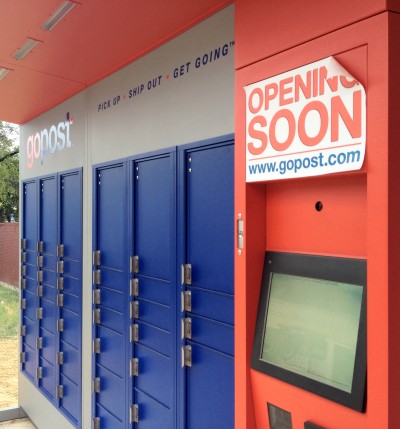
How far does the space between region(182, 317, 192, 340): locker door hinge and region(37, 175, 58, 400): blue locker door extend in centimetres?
213

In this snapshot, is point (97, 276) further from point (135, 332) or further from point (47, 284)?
point (47, 284)

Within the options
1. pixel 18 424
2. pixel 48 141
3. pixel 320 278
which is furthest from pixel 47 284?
pixel 320 278

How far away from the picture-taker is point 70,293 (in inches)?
167

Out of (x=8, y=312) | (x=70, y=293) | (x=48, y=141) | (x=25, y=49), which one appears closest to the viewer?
(x=25, y=49)

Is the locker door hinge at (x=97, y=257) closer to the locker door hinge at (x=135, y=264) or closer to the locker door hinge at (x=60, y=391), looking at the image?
the locker door hinge at (x=135, y=264)

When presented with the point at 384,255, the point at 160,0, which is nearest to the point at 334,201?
the point at 384,255

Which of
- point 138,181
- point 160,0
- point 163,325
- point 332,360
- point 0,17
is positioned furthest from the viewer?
point 138,181

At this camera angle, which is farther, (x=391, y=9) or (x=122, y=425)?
(x=122, y=425)

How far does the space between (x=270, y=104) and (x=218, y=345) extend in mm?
1230

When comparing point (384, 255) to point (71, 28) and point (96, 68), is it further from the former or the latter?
point (96, 68)

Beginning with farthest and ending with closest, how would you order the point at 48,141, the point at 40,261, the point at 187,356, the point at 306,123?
1. the point at 40,261
2. the point at 48,141
3. the point at 187,356
4. the point at 306,123

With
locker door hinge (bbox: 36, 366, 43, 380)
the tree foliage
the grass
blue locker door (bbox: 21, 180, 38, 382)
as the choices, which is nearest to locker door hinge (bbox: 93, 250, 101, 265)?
blue locker door (bbox: 21, 180, 38, 382)

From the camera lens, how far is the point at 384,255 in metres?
1.41

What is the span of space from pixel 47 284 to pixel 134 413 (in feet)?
6.31
